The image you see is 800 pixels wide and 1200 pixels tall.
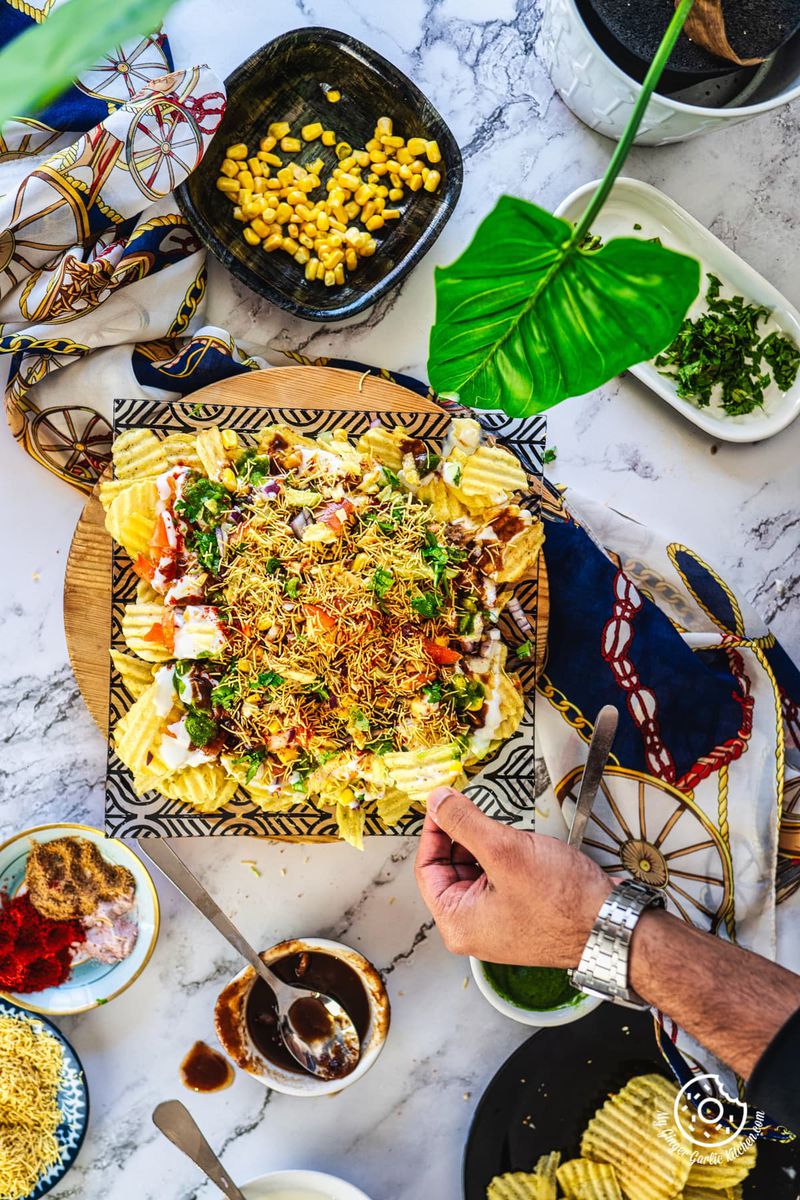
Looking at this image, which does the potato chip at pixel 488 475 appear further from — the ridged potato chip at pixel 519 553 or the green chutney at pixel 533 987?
the green chutney at pixel 533 987

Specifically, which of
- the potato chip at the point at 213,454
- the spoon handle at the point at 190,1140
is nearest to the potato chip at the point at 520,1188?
the spoon handle at the point at 190,1140

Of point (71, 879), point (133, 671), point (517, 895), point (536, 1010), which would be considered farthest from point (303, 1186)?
point (133, 671)

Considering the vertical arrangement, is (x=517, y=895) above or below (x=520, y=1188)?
above

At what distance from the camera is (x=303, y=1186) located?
2.40 m

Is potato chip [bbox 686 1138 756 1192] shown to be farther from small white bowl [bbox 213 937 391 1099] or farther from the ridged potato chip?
the ridged potato chip

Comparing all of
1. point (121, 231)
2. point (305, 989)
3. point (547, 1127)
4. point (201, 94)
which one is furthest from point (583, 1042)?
point (201, 94)

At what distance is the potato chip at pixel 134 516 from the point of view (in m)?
2.06

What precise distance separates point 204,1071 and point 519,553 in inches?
61.0

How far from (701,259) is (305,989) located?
2.08 metres

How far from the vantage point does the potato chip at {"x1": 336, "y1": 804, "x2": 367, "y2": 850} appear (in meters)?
2.14

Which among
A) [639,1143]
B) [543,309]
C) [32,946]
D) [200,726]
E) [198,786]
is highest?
[543,309]

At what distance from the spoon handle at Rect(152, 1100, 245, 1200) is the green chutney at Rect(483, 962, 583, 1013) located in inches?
30.6

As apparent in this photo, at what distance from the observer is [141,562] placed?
214 cm

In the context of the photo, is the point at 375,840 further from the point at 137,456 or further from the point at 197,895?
the point at 137,456
